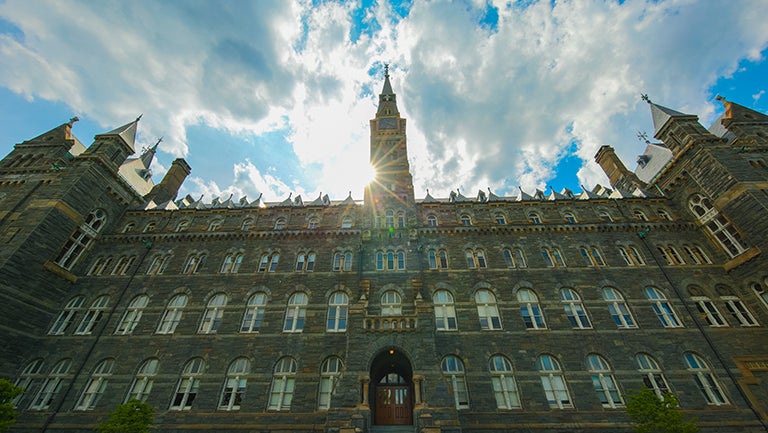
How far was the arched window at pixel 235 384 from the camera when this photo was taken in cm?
1919

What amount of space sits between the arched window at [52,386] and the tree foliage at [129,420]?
7.42 meters

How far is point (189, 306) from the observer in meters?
23.1

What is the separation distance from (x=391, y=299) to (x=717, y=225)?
2555 cm

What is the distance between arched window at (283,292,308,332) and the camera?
21950mm

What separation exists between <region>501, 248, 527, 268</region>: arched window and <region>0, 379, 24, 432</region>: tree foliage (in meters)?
29.4

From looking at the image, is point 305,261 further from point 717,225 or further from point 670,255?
point 717,225

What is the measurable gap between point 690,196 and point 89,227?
4987 cm

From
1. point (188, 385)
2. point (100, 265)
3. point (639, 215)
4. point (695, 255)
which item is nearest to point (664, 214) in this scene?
point (639, 215)

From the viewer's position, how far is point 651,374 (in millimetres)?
19156

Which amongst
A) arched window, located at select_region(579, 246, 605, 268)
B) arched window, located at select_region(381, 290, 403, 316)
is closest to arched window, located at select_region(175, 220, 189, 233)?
arched window, located at select_region(381, 290, 403, 316)

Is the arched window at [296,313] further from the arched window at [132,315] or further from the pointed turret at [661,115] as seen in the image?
the pointed turret at [661,115]

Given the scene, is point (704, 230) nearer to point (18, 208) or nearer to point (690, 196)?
point (690, 196)

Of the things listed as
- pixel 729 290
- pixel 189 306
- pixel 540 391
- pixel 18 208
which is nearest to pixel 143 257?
pixel 189 306

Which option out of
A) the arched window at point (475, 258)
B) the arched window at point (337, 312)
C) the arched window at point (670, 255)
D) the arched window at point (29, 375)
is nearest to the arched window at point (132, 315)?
the arched window at point (29, 375)
